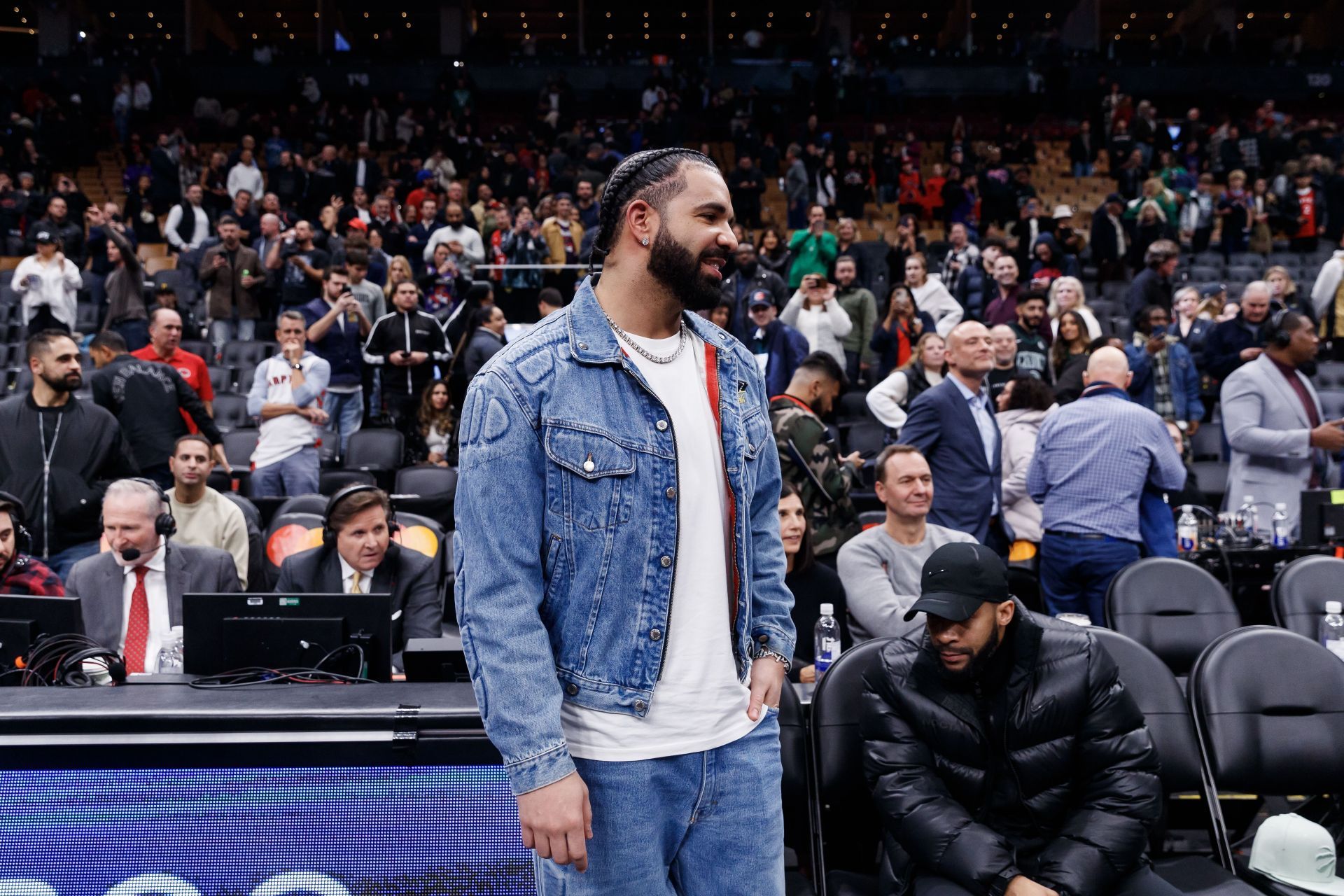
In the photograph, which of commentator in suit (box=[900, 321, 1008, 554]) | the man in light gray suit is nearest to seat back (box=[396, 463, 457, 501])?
commentator in suit (box=[900, 321, 1008, 554])

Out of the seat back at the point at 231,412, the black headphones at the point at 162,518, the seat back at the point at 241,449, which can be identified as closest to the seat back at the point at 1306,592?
→ the black headphones at the point at 162,518

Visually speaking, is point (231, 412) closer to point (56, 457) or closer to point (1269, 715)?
point (56, 457)

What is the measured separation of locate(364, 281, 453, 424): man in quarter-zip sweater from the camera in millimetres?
9031

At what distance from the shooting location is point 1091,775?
298 centimetres

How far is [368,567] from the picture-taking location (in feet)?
14.1

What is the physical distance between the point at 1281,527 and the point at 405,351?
6027 millimetres

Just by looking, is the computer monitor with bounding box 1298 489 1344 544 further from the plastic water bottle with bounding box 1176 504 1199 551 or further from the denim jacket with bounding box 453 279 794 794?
the denim jacket with bounding box 453 279 794 794

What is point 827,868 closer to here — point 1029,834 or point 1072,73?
point 1029,834

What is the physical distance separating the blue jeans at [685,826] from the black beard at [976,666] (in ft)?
4.22

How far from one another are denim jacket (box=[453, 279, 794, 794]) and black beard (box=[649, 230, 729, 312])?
117 millimetres

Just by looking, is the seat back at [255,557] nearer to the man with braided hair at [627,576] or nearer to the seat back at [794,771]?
the seat back at [794,771]

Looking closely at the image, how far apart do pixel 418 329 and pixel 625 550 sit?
768cm

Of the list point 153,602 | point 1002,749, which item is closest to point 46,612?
point 153,602

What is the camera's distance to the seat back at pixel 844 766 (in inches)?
132
